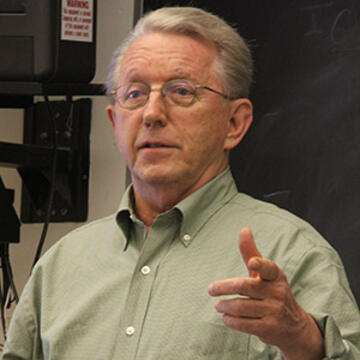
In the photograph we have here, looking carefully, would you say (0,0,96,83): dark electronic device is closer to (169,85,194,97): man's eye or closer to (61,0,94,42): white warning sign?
(61,0,94,42): white warning sign

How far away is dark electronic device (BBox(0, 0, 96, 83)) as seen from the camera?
252 centimetres

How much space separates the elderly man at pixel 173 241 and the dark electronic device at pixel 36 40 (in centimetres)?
60

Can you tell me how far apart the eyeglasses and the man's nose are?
1cm

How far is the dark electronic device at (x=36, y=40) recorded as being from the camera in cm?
252

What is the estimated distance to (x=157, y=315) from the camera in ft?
5.45

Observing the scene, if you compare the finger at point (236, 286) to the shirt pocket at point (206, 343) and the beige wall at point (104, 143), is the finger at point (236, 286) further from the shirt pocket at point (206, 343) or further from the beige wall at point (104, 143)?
Answer: the beige wall at point (104, 143)

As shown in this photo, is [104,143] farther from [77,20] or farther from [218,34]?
[218,34]

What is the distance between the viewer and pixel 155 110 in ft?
5.82

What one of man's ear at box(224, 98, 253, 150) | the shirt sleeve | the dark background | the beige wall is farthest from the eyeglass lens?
the beige wall

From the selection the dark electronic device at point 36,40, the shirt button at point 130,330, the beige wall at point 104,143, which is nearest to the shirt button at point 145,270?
the shirt button at point 130,330

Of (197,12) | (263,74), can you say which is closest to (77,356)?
(197,12)

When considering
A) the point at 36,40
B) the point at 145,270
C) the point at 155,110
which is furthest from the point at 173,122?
the point at 36,40

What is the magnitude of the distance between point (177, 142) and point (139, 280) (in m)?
0.28

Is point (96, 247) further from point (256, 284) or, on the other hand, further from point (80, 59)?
point (80, 59)
